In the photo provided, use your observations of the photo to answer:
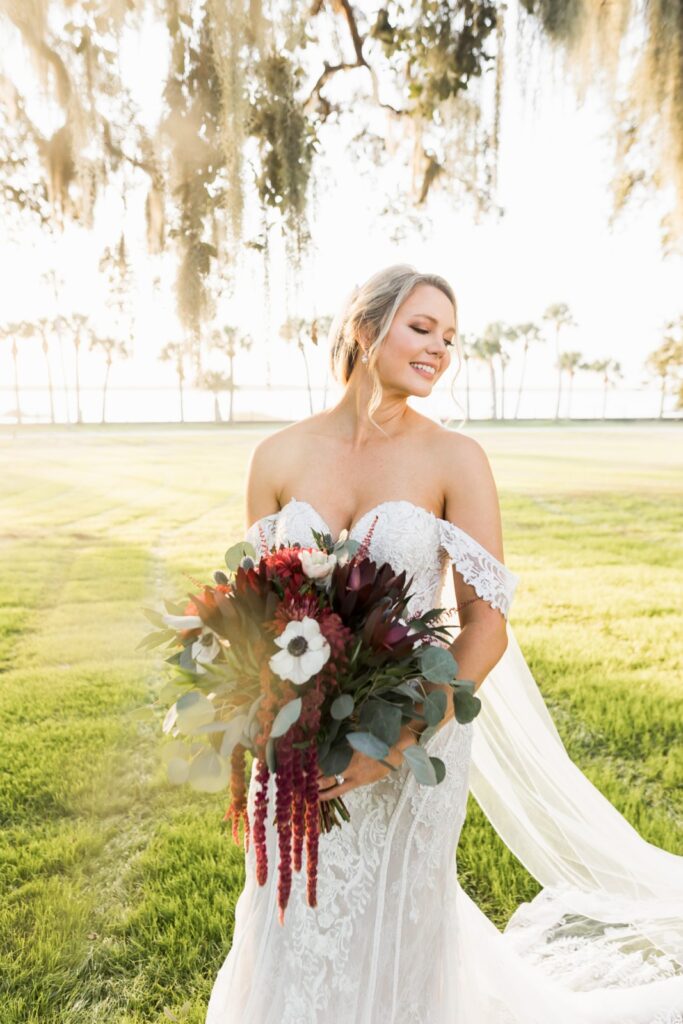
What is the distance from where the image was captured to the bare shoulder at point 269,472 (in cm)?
221

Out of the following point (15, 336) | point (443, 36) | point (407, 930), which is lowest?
point (407, 930)

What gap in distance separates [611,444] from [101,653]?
16876 mm

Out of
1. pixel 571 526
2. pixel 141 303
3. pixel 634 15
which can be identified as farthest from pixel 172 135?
pixel 571 526

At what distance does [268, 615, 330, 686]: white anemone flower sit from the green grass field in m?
1.83

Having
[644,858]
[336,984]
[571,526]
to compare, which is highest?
[336,984]

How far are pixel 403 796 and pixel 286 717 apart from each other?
2.47 ft

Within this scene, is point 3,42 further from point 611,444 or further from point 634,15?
point 611,444

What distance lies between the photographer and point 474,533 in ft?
6.38

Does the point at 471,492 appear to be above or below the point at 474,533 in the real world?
above

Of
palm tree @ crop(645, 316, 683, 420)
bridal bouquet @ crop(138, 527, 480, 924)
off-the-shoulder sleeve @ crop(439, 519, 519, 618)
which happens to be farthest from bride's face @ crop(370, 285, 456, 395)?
palm tree @ crop(645, 316, 683, 420)

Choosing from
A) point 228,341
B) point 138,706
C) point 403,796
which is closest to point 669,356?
point 228,341

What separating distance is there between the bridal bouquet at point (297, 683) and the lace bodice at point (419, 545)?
1.19ft

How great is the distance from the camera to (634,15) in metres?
2.90

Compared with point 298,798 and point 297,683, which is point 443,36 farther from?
point 298,798
